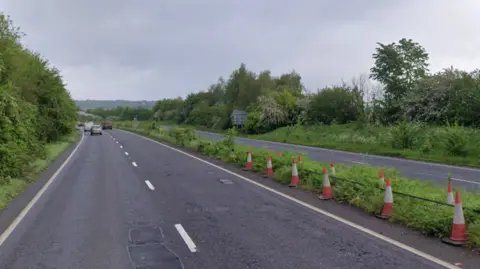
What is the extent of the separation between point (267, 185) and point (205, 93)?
104 meters

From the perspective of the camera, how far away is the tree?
153ft

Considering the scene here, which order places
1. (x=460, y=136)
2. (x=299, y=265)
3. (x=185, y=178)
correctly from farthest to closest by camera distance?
(x=460, y=136), (x=185, y=178), (x=299, y=265)

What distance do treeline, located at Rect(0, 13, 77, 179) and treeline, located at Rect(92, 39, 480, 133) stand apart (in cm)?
2538

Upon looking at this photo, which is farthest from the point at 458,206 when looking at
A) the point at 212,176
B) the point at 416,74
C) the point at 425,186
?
the point at 416,74

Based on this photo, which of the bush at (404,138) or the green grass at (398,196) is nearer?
the green grass at (398,196)

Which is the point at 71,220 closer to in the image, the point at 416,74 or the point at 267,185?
the point at 267,185

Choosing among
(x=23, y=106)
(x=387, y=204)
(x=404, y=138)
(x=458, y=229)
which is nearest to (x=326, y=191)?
(x=387, y=204)

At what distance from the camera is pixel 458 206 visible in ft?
24.2

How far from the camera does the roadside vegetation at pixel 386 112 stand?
91.4ft

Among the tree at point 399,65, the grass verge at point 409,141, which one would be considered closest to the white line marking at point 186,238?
the grass verge at point 409,141

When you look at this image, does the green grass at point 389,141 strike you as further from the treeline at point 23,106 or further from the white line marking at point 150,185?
the treeline at point 23,106

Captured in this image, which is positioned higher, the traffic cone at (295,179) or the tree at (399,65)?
the tree at (399,65)

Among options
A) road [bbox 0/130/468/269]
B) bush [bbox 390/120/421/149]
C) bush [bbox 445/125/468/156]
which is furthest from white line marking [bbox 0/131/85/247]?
bush [bbox 390/120/421/149]

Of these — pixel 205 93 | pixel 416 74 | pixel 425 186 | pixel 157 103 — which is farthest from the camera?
pixel 157 103
